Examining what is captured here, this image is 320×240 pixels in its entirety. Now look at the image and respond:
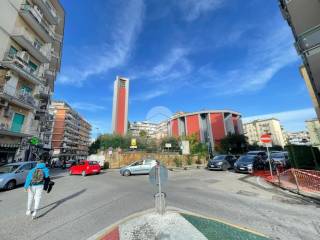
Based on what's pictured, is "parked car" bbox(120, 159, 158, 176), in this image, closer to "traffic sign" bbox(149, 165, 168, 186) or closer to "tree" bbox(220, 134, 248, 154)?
"traffic sign" bbox(149, 165, 168, 186)

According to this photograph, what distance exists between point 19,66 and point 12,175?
10.6 metres

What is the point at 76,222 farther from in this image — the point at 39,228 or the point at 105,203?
the point at 105,203

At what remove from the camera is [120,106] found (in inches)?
2045

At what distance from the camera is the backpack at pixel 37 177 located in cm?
588

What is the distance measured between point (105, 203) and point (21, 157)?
1644cm

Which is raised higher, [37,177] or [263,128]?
[263,128]

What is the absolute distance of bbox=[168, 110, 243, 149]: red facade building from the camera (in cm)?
6125

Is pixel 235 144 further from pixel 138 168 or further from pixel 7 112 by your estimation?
pixel 7 112

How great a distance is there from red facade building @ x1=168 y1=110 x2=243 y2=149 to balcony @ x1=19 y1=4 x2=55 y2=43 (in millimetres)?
45854

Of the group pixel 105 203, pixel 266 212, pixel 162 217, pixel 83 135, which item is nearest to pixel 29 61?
pixel 105 203

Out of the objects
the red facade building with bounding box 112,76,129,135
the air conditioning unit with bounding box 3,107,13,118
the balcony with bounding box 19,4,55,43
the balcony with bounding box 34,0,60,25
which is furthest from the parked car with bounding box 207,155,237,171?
the red facade building with bounding box 112,76,129,135

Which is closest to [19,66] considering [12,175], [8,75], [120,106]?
[8,75]

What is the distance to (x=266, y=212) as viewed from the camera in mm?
5934

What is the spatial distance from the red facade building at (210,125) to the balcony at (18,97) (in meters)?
45.5
